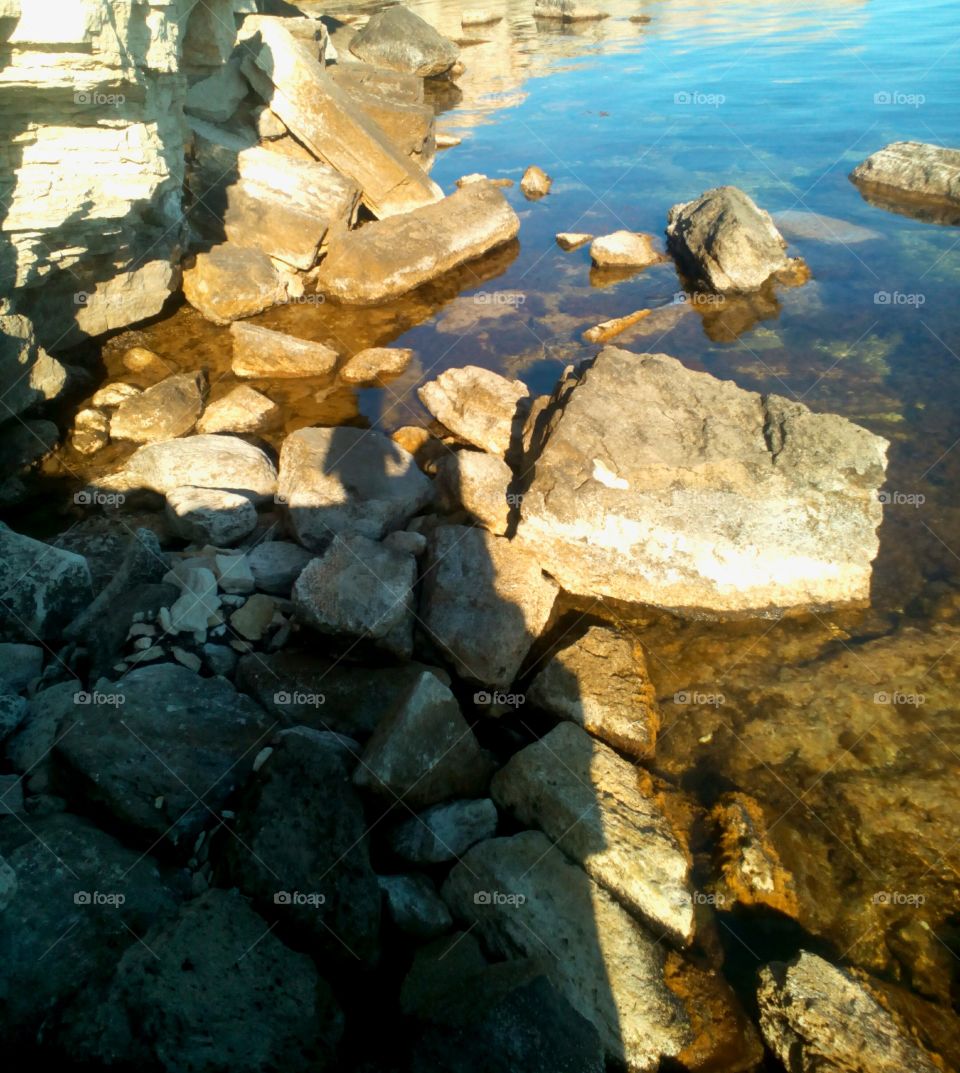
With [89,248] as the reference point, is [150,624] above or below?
below

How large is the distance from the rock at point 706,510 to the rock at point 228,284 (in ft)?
18.6

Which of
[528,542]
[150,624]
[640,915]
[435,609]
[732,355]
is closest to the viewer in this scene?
[640,915]

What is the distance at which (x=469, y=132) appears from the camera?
16719 millimetres

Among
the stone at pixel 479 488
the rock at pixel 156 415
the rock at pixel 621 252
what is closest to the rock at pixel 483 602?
the stone at pixel 479 488

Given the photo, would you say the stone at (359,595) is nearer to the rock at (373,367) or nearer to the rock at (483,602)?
the rock at (483,602)

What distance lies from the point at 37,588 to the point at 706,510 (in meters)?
4.47

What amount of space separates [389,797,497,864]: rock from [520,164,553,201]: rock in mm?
11698

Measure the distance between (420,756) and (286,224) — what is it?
850cm

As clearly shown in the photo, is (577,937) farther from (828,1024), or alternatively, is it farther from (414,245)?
(414,245)

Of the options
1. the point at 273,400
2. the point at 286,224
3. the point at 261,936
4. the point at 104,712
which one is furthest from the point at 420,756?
the point at 286,224

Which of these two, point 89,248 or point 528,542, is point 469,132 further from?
point 528,542

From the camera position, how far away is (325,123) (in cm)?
1115

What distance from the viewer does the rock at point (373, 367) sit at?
8414 millimetres

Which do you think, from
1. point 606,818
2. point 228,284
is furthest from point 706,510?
point 228,284
